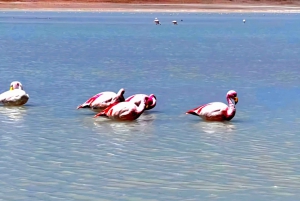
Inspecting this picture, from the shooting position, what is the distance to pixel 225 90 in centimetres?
1280

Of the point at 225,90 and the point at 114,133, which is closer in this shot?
the point at 114,133

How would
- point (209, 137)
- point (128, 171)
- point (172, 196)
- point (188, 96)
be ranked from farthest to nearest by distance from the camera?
1. point (188, 96)
2. point (209, 137)
3. point (128, 171)
4. point (172, 196)

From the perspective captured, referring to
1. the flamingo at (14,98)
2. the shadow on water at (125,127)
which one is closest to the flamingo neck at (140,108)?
the shadow on water at (125,127)

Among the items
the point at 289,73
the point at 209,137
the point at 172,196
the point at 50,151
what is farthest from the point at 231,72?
the point at 172,196

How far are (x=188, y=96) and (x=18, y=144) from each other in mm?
4143

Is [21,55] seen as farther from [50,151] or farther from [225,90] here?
[50,151]

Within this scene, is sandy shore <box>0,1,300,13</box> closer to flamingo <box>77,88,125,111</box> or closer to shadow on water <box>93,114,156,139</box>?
flamingo <box>77,88,125,111</box>

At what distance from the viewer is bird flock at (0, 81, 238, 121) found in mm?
9641

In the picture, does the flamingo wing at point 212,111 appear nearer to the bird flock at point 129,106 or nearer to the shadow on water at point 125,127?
the bird flock at point 129,106

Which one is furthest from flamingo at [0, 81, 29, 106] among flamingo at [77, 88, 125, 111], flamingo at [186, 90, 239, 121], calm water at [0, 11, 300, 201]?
flamingo at [186, 90, 239, 121]

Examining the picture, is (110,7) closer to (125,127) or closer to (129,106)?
(129,106)

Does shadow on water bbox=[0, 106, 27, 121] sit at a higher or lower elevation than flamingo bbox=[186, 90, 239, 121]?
lower

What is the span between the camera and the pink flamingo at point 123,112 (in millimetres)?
9602

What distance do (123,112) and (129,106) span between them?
0.12 m
